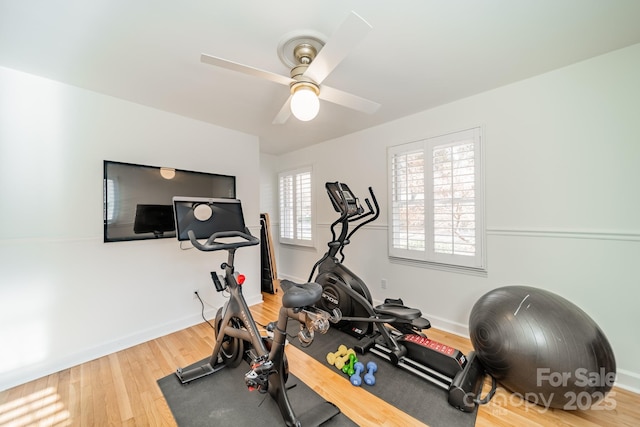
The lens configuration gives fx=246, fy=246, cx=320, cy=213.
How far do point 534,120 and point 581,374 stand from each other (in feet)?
6.39

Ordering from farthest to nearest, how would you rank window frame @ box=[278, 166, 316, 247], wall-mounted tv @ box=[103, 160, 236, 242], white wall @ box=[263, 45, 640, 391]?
window frame @ box=[278, 166, 316, 247], wall-mounted tv @ box=[103, 160, 236, 242], white wall @ box=[263, 45, 640, 391]

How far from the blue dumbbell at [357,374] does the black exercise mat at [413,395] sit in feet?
0.16

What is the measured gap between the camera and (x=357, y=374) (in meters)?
1.93

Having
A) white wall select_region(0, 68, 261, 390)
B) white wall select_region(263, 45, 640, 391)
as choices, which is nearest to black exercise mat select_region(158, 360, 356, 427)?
white wall select_region(0, 68, 261, 390)

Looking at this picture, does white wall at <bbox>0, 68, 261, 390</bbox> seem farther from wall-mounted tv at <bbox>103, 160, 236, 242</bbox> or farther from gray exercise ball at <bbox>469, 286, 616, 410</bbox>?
gray exercise ball at <bbox>469, 286, 616, 410</bbox>

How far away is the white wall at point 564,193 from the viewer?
182cm

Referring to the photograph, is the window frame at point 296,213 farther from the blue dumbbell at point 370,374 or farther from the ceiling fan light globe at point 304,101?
the ceiling fan light globe at point 304,101

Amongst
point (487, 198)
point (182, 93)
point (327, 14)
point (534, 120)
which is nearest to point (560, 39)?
point (534, 120)

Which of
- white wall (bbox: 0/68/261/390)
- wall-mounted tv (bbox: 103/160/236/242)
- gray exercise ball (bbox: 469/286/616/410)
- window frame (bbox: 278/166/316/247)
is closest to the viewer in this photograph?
gray exercise ball (bbox: 469/286/616/410)

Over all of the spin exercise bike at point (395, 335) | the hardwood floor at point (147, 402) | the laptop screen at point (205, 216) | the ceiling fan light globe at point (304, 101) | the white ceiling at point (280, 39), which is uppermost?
the white ceiling at point (280, 39)

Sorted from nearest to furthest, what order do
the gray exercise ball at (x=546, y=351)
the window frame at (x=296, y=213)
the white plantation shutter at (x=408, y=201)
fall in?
the gray exercise ball at (x=546, y=351)
the white plantation shutter at (x=408, y=201)
the window frame at (x=296, y=213)

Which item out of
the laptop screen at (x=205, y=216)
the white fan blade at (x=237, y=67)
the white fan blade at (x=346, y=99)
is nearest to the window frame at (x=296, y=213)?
the laptop screen at (x=205, y=216)

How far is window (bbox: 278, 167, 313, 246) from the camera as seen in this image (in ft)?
13.8

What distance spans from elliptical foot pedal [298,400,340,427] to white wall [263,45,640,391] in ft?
5.54
